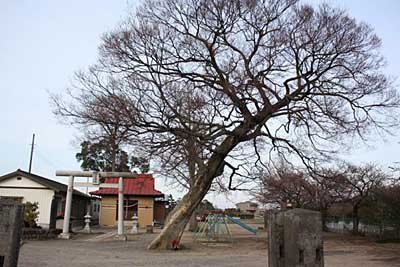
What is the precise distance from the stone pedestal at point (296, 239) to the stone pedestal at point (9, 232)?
8.10ft

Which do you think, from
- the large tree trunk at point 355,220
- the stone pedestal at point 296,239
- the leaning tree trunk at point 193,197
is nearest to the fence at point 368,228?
the large tree trunk at point 355,220

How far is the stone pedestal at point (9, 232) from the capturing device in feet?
13.1

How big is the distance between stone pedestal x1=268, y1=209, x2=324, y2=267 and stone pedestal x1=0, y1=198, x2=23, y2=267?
2469 millimetres

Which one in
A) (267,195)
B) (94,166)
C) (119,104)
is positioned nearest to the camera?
(119,104)

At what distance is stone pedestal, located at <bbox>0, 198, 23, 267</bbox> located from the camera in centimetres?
401

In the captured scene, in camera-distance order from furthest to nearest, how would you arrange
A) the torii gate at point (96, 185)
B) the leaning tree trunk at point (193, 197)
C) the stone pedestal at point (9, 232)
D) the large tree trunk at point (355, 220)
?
the large tree trunk at point (355, 220), the torii gate at point (96, 185), the leaning tree trunk at point (193, 197), the stone pedestal at point (9, 232)

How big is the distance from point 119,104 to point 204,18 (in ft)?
14.1

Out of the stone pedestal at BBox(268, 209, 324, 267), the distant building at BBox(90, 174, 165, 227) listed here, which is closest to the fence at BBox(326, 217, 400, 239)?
the distant building at BBox(90, 174, 165, 227)

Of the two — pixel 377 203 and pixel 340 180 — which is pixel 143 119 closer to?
pixel 340 180

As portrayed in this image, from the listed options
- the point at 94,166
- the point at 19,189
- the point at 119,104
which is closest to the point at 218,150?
the point at 119,104

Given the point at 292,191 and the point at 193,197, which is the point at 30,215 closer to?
the point at 193,197

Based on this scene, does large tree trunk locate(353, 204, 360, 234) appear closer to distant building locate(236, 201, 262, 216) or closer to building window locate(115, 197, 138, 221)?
building window locate(115, 197, 138, 221)

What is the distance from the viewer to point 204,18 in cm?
1472

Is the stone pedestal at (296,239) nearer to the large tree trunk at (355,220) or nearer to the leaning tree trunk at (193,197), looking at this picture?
the leaning tree trunk at (193,197)
